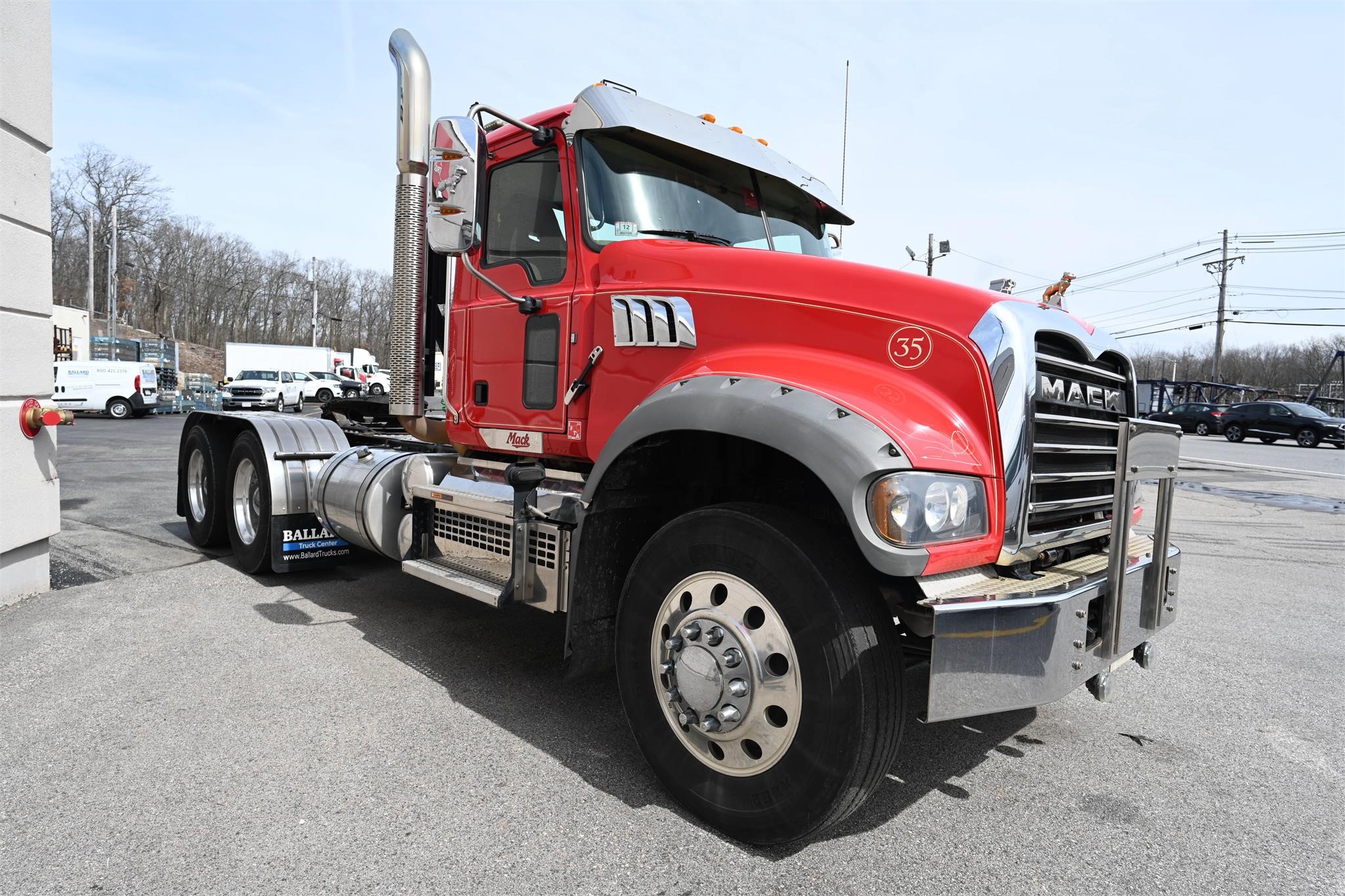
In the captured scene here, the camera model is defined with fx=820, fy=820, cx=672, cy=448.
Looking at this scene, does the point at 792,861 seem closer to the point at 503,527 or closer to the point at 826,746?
the point at 826,746

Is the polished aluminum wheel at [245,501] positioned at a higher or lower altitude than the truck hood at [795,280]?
lower

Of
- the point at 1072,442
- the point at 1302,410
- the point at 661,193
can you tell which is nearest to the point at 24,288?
the point at 661,193

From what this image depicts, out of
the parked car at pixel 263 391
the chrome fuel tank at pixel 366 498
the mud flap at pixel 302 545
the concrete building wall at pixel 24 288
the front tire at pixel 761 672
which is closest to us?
the front tire at pixel 761 672

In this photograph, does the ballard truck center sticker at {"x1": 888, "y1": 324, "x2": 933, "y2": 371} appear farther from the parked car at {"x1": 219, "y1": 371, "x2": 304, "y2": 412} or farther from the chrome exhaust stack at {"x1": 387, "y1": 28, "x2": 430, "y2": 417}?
the parked car at {"x1": 219, "y1": 371, "x2": 304, "y2": 412}

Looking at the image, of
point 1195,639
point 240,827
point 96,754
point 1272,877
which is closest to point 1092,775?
point 1272,877

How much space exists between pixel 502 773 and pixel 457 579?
1.09 m

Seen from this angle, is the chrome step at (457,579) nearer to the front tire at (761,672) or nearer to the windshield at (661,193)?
the front tire at (761,672)

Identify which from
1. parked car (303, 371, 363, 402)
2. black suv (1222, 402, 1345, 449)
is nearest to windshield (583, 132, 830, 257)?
black suv (1222, 402, 1345, 449)

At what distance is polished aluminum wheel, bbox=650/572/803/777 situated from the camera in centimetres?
262

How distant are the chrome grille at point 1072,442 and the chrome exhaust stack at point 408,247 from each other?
3472mm

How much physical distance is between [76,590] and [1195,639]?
24.6 feet

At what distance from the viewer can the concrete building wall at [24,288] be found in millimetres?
5113

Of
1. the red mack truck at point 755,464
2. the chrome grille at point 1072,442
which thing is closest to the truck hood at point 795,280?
the red mack truck at point 755,464

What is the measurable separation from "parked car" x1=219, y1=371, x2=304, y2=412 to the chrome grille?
2986cm
